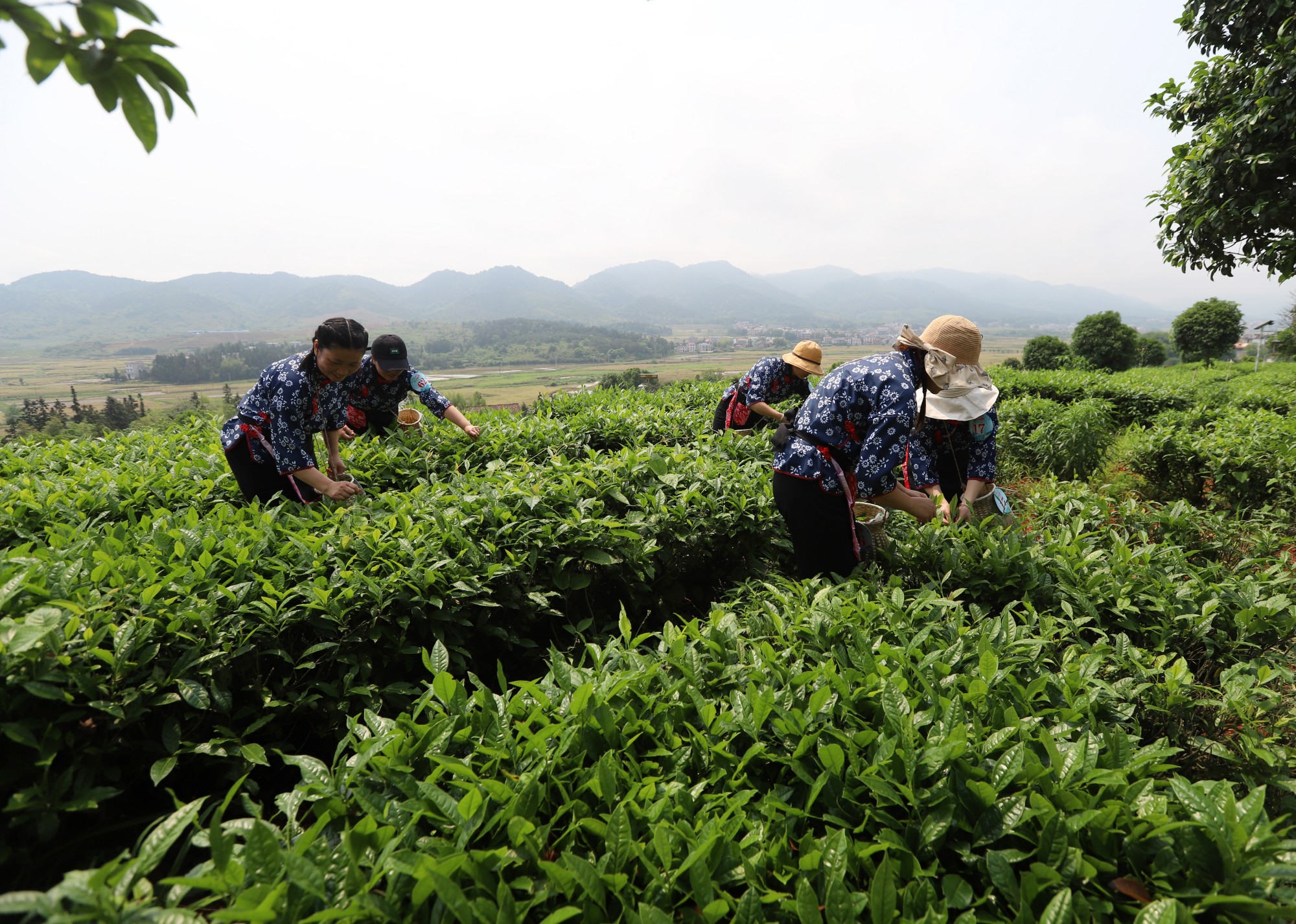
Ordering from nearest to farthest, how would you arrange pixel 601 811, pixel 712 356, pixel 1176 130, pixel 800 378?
pixel 601 811 < pixel 800 378 < pixel 1176 130 < pixel 712 356

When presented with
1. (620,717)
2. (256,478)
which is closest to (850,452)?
(620,717)

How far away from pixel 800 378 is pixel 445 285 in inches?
7431

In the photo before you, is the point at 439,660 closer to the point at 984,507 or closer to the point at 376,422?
the point at 984,507

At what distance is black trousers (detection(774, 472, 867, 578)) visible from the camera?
2.82 m

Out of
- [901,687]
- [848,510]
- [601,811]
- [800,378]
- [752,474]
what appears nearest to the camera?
[601,811]

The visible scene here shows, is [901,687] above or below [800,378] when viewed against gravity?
below

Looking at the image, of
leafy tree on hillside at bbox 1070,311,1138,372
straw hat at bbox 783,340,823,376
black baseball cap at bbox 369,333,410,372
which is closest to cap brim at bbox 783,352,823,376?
straw hat at bbox 783,340,823,376

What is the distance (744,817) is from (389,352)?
13.6 ft

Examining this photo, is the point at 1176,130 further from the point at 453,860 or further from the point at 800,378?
the point at 453,860

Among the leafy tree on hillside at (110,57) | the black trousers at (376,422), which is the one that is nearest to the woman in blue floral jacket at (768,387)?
the black trousers at (376,422)

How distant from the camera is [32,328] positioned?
6175 centimetres

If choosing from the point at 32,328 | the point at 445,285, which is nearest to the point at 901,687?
the point at 32,328

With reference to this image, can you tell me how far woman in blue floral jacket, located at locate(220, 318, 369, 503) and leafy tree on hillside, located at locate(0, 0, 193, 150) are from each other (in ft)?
8.15

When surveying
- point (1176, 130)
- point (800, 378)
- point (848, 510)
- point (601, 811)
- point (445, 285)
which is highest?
point (445, 285)
